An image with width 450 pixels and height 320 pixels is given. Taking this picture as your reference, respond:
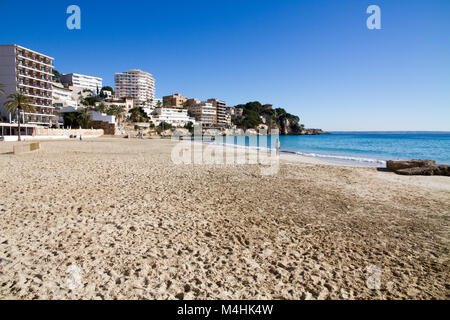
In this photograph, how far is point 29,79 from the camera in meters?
51.1

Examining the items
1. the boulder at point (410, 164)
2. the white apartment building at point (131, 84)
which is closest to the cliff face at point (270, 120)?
the white apartment building at point (131, 84)

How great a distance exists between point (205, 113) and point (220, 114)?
11.5 meters

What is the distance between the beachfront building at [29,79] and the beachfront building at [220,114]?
259 feet

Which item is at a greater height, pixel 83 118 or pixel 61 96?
pixel 61 96

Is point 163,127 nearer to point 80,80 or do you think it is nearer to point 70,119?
point 70,119

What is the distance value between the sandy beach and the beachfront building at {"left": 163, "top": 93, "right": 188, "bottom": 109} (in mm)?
128631

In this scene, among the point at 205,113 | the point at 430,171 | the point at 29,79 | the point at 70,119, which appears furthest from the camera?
the point at 205,113

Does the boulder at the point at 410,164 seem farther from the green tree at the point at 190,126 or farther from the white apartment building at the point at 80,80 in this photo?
the white apartment building at the point at 80,80

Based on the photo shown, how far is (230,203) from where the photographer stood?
6.48m

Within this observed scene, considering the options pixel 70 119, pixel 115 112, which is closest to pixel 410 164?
pixel 70 119

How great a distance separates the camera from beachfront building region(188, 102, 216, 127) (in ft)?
398

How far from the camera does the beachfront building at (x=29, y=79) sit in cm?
4759

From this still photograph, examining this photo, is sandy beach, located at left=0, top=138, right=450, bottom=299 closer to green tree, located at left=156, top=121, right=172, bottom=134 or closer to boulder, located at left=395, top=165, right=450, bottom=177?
boulder, located at left=395, top=165, right=450, bottom=177
